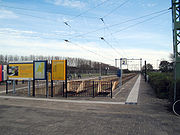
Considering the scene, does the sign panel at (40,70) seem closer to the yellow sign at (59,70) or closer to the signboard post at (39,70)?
the signboard post at (39,70)

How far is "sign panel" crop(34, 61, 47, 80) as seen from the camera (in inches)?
538

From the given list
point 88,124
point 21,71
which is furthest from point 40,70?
point 88,124

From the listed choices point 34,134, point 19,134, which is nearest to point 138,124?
point 34,134

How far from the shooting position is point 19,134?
5328 mm

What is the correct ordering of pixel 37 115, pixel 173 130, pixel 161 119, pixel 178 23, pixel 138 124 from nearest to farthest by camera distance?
pixel 173 130, pixel 138 124, pixel 161 119, pixel 37 115, pixel 178 23

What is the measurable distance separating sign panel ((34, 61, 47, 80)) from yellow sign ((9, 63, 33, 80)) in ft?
3.14

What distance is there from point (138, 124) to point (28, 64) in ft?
37.4

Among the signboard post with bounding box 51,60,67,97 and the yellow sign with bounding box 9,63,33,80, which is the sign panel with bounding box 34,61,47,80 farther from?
the yellow sign with bounding box 9,63,33,80

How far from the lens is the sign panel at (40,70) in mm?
13672

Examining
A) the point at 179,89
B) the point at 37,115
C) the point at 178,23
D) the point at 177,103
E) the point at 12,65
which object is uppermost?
the point at 178,23

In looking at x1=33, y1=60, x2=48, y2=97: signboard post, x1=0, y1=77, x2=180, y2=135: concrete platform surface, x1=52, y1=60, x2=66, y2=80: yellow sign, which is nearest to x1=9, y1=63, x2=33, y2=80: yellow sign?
x1=33, y1=60, x2=48, y2=97: signboard post

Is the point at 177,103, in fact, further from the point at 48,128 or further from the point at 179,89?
the point at 48,128

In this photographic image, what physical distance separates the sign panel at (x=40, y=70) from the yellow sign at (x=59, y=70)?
0.82m

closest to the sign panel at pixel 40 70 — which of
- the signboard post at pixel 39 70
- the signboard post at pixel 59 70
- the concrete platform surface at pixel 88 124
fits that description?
the signboard post at pixel 39 70
